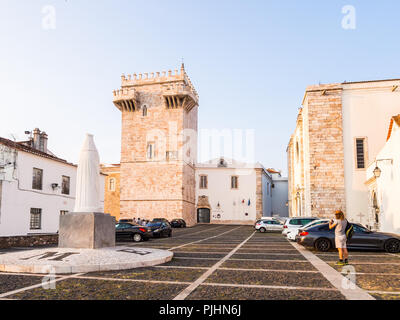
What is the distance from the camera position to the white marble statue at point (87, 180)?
11.4 meters

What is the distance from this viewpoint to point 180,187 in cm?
4300

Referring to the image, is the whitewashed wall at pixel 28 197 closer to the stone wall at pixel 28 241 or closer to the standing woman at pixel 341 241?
the stone wall at pixel 28 241

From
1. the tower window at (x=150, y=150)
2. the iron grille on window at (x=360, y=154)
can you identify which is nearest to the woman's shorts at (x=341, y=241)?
the iron grille on window at (x=360, y=154)

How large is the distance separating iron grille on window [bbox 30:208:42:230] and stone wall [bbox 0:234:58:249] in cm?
708

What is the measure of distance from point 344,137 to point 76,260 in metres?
23.4

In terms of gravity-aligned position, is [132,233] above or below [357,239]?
below

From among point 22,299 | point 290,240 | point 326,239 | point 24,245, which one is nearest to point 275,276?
point 22,299

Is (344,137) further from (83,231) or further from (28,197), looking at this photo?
(28,197)

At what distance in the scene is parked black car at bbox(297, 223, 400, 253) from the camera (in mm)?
13875

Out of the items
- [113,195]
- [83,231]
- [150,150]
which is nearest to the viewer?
[83,231]

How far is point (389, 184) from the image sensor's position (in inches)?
752

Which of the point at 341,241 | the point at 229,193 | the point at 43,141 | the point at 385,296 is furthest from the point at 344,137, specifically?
the point at 229,193

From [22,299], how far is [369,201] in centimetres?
2428

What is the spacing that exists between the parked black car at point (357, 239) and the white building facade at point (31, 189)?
1694 cm
